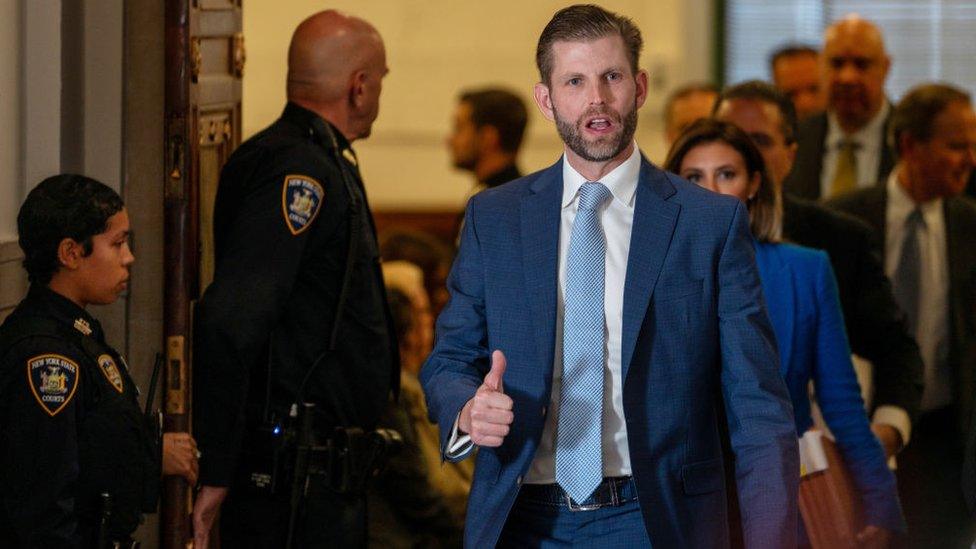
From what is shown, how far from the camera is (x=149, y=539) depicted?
404 cm

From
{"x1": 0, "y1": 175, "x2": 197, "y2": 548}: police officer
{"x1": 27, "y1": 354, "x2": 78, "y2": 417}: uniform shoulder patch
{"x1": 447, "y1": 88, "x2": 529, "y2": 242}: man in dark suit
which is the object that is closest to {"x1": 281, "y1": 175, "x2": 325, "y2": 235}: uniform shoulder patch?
{"x1": 0, "y1": 175, "x2": 197, "y2": 548}: police officer

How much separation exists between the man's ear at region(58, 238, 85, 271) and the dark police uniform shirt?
1.79 ft

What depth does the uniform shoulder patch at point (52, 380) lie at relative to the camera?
3135mm

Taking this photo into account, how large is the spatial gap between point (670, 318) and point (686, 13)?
20.5 ft

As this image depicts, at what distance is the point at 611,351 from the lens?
290 cm

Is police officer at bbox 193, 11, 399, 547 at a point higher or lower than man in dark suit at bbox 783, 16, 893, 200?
lower

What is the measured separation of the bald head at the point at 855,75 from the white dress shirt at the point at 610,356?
12.5ft

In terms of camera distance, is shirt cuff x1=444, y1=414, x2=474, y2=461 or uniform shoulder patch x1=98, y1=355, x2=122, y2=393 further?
uniform shoulder patch x1=98, y1=355, x2=122, y2=393

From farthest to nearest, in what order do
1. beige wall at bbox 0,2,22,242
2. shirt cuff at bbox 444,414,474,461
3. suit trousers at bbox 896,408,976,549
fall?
suit trousers at bbox 896,408,976,549, beige wall at bbox 0,2,22,242, shirt cuff at bbox 444,414,474,461

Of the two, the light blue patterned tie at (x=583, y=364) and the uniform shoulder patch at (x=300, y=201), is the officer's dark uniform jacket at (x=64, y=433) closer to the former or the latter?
the uniform shoulder patch at (x=300, y=201)

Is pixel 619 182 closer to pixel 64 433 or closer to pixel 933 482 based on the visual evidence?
pixel 64 433

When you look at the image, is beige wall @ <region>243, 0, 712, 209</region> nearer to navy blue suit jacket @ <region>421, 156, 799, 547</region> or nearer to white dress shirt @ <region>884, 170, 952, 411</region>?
white dress shirt @ <region>884, 170, 952, 411</region>

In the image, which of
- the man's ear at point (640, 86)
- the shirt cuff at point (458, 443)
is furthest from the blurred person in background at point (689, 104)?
the shirt cuff at point (458, 443)

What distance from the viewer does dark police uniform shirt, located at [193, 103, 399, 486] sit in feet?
12.6
